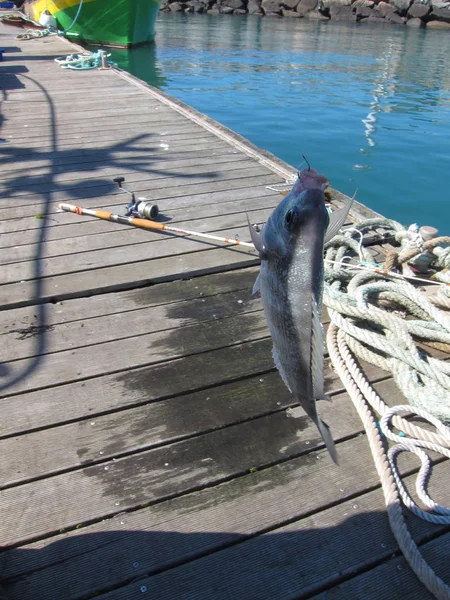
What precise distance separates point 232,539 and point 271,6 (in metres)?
42.6

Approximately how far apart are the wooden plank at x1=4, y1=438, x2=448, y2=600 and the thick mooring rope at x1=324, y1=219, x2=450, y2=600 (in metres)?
0.10

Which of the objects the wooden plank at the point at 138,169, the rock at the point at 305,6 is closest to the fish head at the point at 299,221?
the wooden plank at the point at 138,169

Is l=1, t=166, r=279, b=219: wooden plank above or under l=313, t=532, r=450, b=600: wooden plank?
above

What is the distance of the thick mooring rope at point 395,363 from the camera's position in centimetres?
236

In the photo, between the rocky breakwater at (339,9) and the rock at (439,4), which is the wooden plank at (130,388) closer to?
the rocky breakwater at (339,9)

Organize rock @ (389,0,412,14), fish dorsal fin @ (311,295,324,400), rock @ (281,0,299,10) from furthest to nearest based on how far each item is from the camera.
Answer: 1. rock @ (281,0,299,10)
2. rock @ (389,0,412,14)
3. fish dorsal fin @ (311,295,324,400)

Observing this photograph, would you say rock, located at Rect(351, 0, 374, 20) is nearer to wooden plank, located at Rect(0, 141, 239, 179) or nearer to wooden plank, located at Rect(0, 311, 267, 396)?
wooden plank, located at Rect(0, 141, 239, 179)

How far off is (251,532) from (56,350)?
5.48 ft

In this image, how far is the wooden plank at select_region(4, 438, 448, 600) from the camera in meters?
2.06

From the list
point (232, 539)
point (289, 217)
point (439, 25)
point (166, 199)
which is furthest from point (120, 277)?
point (439, 25)

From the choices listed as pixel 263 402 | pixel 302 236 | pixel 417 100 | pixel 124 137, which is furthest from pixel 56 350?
pixel 417 100

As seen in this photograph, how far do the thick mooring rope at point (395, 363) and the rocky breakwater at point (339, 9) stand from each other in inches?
1558

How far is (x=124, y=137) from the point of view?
7.01 m

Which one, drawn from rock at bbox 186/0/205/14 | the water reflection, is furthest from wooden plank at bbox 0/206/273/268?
rock at bbox 186/0/205/14
